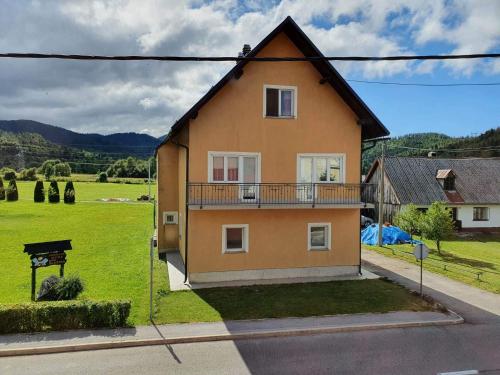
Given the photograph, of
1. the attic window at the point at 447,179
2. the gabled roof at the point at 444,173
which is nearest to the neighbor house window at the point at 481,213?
the attic window at the point at 447,179

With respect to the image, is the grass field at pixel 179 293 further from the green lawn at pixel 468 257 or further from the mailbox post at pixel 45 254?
the green lawn at pixel 468 257

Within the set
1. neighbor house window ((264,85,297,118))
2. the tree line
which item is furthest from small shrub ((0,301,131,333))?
the tree line

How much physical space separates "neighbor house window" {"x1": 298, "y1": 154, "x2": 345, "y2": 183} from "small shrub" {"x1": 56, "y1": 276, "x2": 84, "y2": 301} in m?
10.1

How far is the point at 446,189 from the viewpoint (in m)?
38.5

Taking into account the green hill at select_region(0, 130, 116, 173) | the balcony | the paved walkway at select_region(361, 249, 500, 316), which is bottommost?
the paved walkway at select_region(361, 249, 500, 316)

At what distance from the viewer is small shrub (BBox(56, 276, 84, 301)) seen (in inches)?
518

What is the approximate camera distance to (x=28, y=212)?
1730 inches

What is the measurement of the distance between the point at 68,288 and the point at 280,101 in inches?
452

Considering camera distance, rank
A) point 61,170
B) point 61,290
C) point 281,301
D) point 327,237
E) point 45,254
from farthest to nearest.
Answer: point 61,170 → point 327,237 → point 281,301 → point 45,254 → point 61,290

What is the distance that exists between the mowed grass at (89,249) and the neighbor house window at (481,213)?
3078 cm

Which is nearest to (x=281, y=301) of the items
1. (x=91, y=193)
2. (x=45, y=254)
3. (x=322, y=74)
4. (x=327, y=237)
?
(x=327, y=237)

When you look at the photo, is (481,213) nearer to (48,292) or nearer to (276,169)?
(276,169)

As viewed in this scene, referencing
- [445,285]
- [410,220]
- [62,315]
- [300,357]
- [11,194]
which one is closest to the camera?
[300,357]

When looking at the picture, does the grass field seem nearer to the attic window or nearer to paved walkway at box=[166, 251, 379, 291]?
paved walkway at box=[166, 251, 379, 291]
